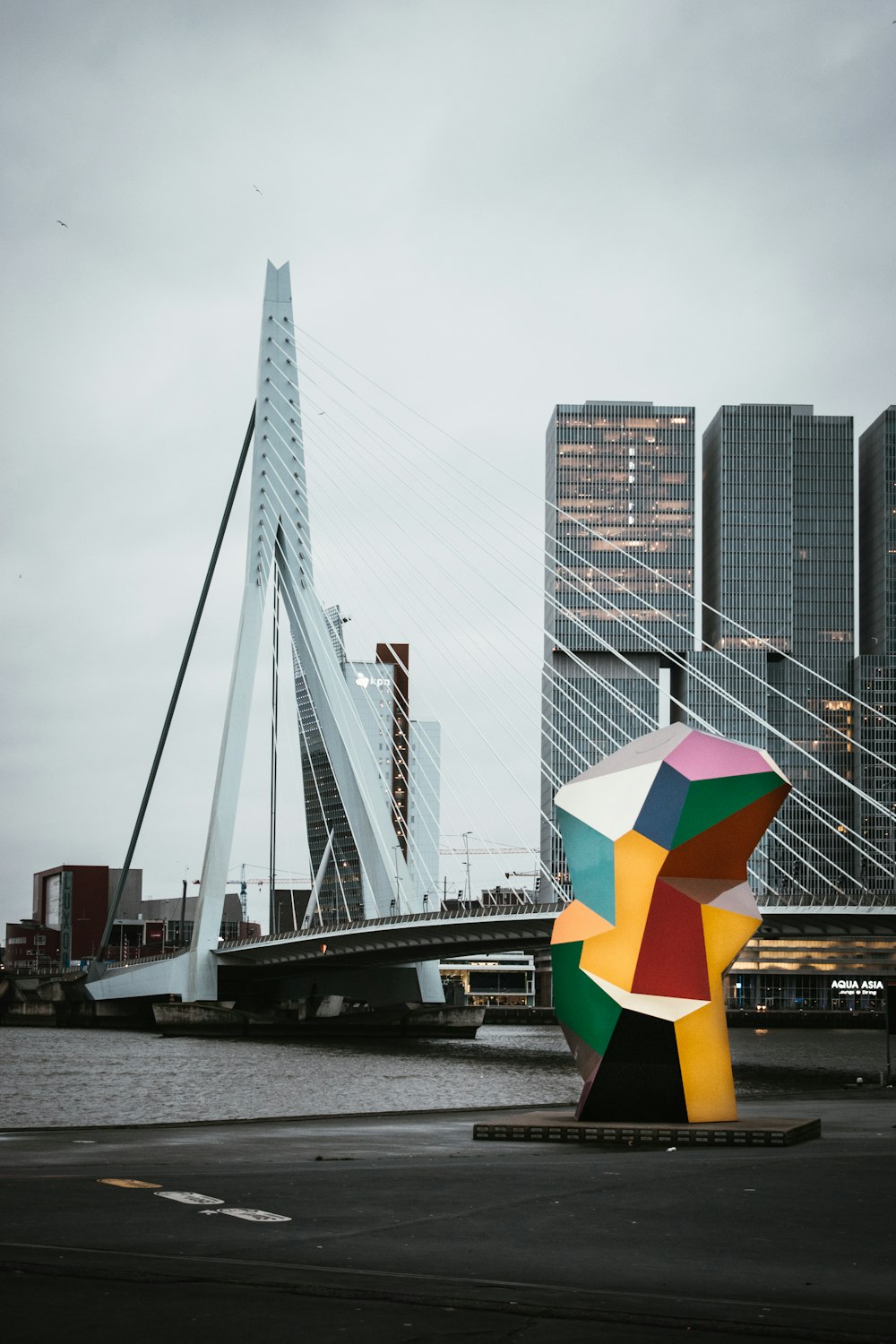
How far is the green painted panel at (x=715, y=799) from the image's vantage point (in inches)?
626

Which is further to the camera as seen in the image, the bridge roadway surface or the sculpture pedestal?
the sculpture pedestal

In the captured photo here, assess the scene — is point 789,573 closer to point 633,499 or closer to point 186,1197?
point 633,499

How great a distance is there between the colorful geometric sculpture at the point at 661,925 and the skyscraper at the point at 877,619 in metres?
127

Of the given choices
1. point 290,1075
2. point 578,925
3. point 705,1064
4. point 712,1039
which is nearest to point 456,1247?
point 705,1064

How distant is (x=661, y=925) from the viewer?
15.8 m

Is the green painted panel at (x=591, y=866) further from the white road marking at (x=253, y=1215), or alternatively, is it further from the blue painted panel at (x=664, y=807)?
the white road marking at (x=253, y=1215)

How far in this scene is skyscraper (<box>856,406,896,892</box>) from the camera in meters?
145

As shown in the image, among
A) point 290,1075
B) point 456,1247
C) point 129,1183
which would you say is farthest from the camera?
point 290,1075

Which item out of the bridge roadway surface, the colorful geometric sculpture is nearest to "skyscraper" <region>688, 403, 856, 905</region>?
the colorful geometric sculpture

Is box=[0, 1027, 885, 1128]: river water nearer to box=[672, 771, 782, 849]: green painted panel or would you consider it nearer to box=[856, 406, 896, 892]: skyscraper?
box=[672, 771, 782, 849]: green painted panel

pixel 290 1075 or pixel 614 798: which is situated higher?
pixel 614 798

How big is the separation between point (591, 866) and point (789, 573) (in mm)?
142134

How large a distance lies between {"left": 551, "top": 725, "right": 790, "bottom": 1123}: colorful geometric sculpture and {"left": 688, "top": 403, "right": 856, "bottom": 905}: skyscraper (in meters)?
130

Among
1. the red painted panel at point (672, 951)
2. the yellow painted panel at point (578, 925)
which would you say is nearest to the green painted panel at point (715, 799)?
the red painted panel at point (672, 951)
